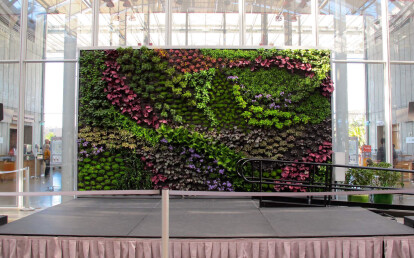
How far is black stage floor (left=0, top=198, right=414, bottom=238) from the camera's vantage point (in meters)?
3.86

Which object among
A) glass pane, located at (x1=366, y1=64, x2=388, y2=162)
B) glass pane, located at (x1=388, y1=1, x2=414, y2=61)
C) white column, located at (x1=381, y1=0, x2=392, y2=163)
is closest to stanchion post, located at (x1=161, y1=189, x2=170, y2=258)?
glass pane, located at (x1=366, y1=64, x2=388, y2=162)

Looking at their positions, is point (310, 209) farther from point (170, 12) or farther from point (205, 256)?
point (170, 12)

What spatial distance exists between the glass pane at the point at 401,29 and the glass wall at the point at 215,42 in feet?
0.08

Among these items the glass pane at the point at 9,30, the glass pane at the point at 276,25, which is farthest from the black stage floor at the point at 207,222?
the glass pane at the point at 9,30

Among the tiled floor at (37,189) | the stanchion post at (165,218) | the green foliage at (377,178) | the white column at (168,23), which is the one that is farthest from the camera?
the white column at (168,23)

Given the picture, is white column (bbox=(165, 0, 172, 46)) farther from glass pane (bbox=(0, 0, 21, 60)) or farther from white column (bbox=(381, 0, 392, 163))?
white column (bbox=(381, 0, 392, 163))

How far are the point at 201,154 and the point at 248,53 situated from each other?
8.22 feet

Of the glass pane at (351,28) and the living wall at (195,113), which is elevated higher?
the glass pane at (351,28)

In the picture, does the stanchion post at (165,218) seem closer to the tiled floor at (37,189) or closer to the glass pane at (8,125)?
the tiled floor at (37,189)

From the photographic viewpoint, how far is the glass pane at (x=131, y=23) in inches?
301

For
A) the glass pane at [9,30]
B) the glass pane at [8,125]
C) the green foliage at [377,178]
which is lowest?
the green foliage at [377,178]

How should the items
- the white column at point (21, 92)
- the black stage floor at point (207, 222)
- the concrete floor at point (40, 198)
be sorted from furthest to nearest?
the white column at point (21, 92), the concrete floor at point (40, 198), the black stage floor at point (207, 222)

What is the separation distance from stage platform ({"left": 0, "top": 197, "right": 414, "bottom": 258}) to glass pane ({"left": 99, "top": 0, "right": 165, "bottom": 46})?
181 inches

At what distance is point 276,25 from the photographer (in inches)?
306
